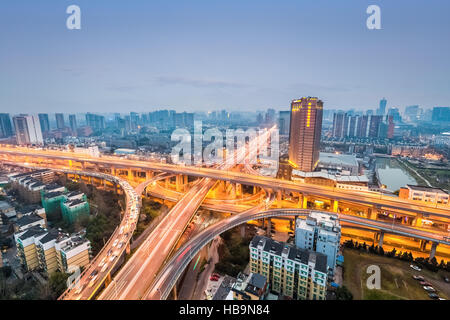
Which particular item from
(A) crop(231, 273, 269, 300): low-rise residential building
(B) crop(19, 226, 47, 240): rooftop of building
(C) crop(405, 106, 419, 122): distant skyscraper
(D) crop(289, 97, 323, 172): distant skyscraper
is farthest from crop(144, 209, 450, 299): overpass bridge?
(C) crop(405, 106, 419, 122): distant skyscraper

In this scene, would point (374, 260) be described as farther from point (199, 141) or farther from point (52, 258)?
point (199, 141)

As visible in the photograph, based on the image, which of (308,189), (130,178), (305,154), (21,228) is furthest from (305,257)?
(130,178)

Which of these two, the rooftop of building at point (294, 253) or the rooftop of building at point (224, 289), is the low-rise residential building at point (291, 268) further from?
the rooftop of building at point (224, 289)

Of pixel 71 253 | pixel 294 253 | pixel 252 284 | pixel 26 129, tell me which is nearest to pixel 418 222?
pixel 294 253

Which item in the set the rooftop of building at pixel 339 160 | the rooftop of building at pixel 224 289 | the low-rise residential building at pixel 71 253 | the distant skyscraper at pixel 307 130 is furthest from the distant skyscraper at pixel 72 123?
the rooftop of building at pixel 224 289

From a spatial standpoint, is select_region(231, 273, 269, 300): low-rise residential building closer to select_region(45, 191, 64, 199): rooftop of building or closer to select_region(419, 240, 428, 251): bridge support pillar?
select_region(419, 240, 428, 251): bridge support pillar

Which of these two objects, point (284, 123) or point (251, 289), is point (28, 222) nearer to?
point (251, 289)
